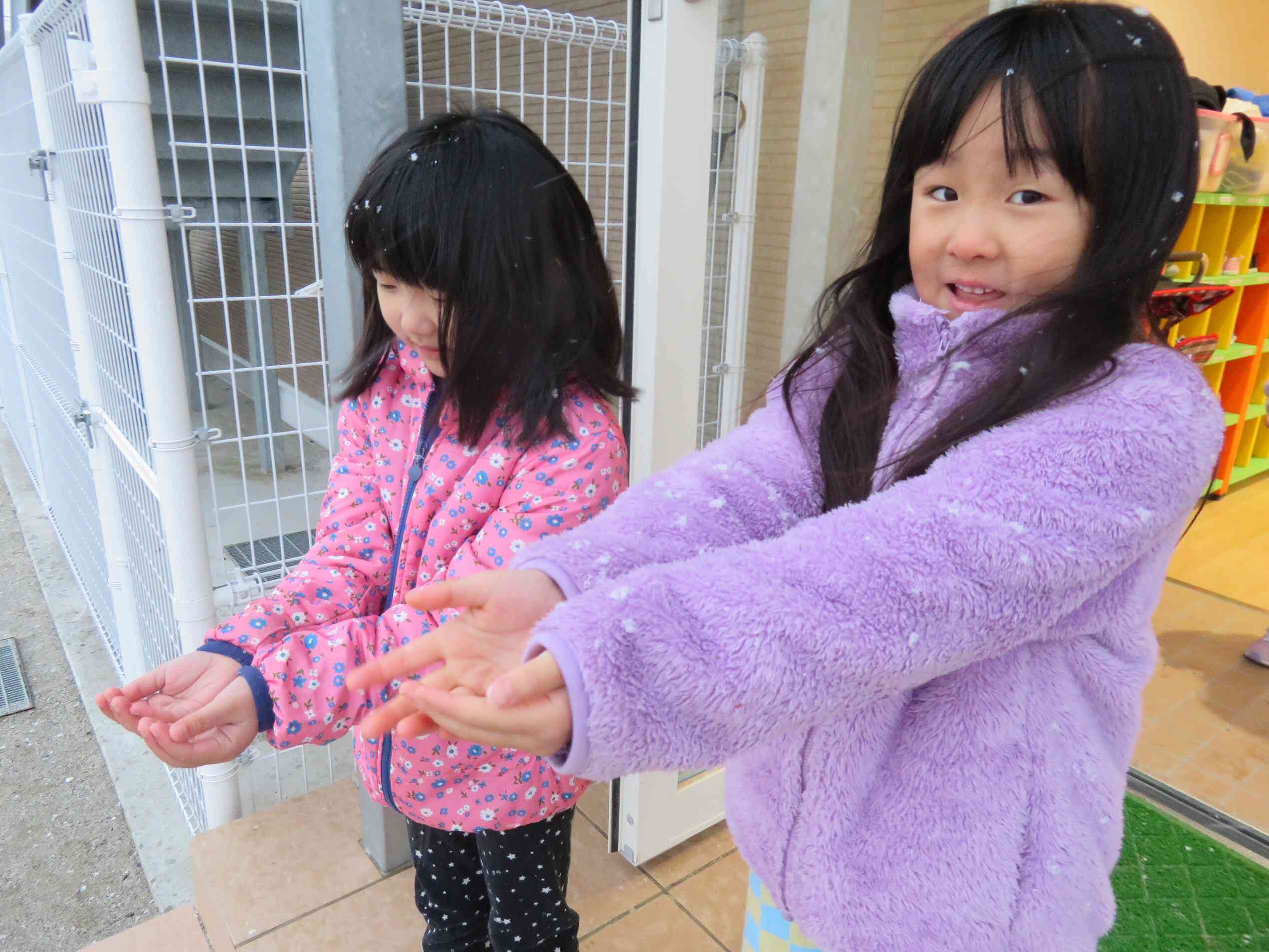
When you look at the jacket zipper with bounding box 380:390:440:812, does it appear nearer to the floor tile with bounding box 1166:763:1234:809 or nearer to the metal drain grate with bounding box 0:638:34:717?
the floor tile with bounding box 1166:763:1234:809

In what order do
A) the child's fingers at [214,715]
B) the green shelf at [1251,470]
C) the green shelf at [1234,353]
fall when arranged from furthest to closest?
the green shelf at [1251,470]
the green shelf at [1234,353]
the child's fingers at [214,715]

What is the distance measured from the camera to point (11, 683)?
2789mm

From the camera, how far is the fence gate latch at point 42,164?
206 cm

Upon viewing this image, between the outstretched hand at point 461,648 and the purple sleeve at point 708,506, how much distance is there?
24 millimetres

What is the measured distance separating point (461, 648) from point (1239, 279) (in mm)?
4148

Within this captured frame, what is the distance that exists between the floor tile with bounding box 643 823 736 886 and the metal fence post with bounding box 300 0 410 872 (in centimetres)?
115

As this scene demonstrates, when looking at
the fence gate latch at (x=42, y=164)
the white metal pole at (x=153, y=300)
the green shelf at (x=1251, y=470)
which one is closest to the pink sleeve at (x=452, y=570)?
the white metal pole at (x=153, y=300)

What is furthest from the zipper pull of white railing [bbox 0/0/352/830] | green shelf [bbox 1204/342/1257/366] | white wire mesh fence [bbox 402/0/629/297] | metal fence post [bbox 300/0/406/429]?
green shelf [bbox 1204/342/1257/366]

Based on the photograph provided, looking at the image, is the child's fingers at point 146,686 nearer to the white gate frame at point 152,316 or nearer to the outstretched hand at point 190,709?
the outstretched hand at point 190,709

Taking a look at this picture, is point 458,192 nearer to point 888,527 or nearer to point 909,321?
point 909,321

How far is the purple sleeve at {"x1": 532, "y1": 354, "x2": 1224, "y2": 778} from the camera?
1.65 feet

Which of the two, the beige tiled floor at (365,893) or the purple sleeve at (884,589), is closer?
the purple sleeve at (884,589)

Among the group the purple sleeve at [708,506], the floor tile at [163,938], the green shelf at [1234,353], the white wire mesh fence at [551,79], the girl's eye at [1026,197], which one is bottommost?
the floor tile at [163,938]

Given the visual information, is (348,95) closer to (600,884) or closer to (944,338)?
(944,338)
